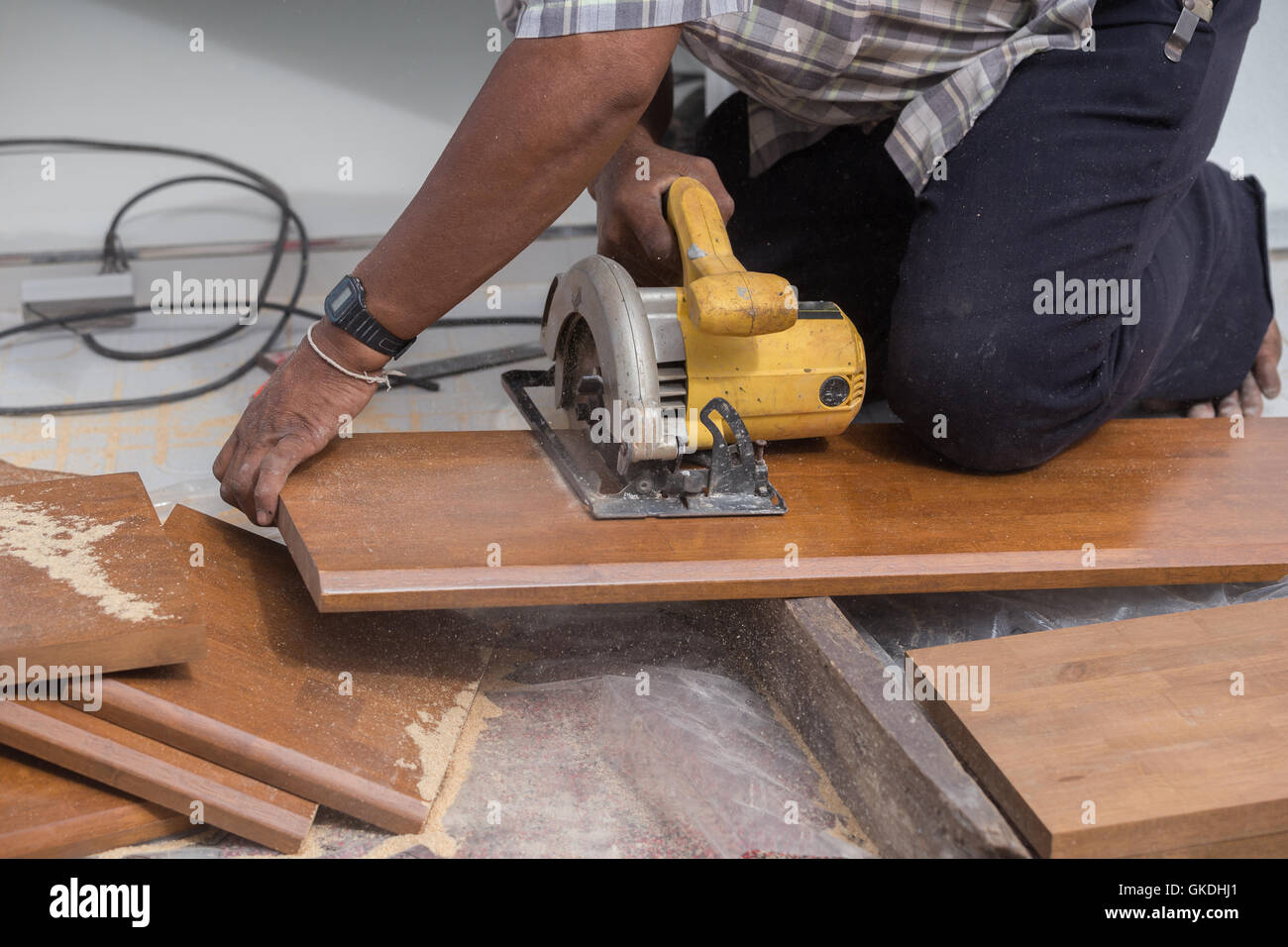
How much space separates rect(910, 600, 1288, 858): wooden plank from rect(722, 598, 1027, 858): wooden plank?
2.5 inches

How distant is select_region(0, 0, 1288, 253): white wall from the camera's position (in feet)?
11.1

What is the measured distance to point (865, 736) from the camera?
1.53m

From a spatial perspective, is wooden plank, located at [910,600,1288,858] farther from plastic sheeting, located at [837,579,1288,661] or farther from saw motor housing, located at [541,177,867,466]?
saw motor housing, located at [541,177,867,466]

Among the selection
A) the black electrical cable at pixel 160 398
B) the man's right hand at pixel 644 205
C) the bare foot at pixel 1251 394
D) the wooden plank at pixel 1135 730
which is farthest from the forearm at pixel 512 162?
the bare foot at pixel 1251 394

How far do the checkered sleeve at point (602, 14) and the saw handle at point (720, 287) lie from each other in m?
0.32

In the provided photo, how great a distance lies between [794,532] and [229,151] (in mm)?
2488

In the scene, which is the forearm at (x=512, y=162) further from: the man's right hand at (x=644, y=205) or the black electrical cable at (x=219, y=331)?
the black electrical cable at (x=219, y=331)

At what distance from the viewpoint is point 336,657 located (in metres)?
1.74

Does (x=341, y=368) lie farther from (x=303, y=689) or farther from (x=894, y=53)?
(x=894, y=53)

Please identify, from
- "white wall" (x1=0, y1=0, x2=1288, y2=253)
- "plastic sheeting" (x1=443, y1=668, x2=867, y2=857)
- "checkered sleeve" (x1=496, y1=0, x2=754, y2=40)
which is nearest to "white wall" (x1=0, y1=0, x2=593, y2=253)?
"white wall" (x1=0, y1=0, x2=1288, y2=253)

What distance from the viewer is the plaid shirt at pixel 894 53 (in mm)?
1919

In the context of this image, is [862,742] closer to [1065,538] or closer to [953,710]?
[953,710]

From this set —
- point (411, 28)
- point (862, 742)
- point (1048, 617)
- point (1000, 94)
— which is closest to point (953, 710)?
point (862, 742)

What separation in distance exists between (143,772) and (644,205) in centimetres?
122
